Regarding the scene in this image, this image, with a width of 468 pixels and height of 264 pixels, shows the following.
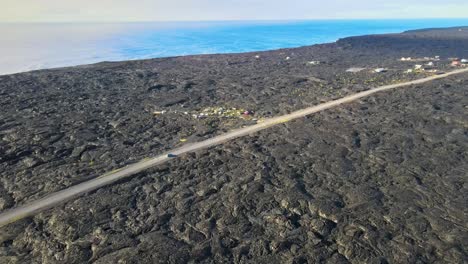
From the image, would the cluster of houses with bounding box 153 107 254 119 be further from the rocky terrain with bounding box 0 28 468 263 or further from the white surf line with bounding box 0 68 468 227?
the white surf line with bounding box 0 68 468 227

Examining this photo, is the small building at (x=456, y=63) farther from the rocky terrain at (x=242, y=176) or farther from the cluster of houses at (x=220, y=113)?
the cluster of houses at (x=220, y=113)

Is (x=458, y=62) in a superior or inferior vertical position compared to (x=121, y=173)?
superior

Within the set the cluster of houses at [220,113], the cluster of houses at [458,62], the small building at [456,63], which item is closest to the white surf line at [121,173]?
the cluster of houses at [220,113]

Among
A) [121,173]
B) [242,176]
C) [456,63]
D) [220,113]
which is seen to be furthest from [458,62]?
[121,173]

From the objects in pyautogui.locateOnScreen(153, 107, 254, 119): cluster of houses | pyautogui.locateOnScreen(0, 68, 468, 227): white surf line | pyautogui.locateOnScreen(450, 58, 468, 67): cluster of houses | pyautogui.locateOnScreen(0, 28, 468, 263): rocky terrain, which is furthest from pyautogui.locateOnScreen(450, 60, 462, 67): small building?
pyautogui.locateOnScreen(153, 107, 254, 119): cluster of houses

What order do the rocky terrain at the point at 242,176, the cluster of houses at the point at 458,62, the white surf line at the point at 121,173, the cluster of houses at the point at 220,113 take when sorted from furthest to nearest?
the cluster of houses at the point at 458,62 < the cluster of houses at the point at 220,113 < the white surf line at the point at 121,173 < the rocky terrain at the point at 242,176

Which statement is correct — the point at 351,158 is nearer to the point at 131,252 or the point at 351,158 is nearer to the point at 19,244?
the point at 131,252

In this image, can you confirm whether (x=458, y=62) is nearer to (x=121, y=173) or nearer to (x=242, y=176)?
(x=242, y=176)

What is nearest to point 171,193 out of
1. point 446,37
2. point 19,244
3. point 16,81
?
point 19,244
